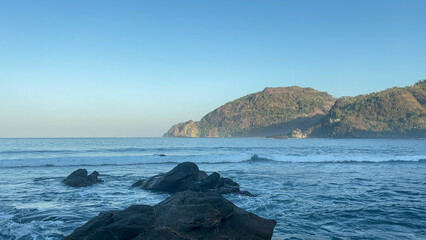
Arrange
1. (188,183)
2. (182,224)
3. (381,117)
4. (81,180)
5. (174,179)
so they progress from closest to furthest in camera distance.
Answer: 1. (182,224)
2. (188,183)
3. (174,179)
4. (81,180)
5. (381,117)

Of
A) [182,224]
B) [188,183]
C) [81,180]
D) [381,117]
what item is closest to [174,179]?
[188,183]

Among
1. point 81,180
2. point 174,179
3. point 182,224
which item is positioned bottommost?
point 81,180

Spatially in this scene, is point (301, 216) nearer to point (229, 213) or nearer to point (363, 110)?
point (229, 213)

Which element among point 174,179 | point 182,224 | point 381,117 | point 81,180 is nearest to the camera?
point 182,224

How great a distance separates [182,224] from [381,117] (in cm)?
18901

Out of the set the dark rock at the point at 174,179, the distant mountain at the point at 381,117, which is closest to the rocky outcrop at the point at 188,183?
the dark rock at the point at 174,179

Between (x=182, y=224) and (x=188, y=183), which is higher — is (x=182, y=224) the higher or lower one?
the higher one

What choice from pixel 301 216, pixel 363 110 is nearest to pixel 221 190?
pixel 301 216

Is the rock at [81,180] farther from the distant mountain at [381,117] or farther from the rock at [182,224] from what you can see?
the distant mountain at [381,117]

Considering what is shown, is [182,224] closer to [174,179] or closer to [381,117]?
[174,179]

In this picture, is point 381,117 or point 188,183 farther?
point 381,117

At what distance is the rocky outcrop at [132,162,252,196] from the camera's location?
57.6ft

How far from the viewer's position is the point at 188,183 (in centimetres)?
1867

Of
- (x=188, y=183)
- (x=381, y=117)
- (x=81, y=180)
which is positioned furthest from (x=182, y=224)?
(x=381, y=117)
